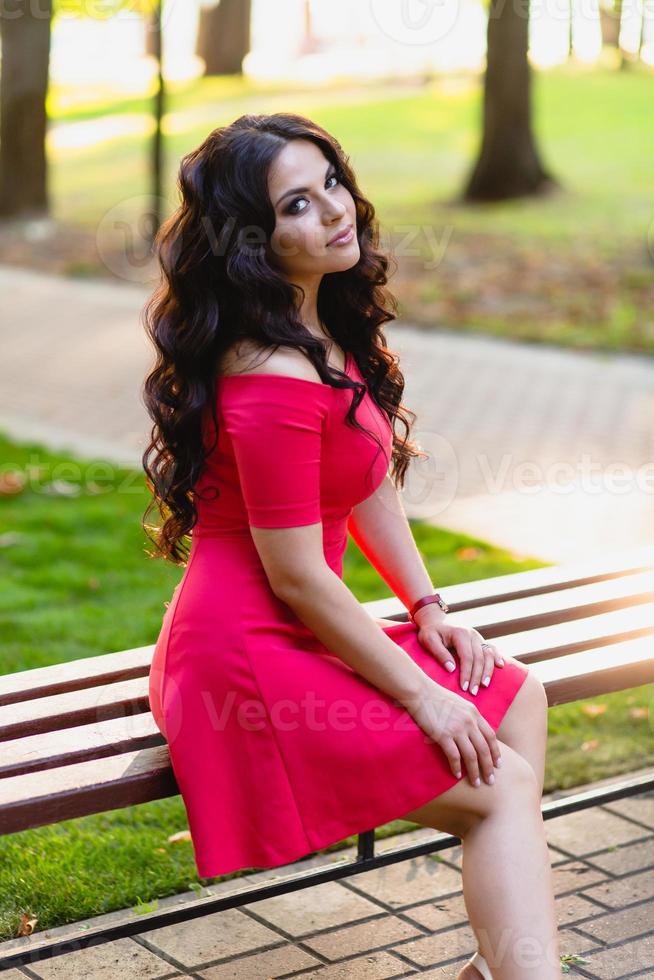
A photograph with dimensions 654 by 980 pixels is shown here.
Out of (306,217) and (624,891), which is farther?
(624,891)

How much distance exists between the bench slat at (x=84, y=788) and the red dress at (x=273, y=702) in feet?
0.19

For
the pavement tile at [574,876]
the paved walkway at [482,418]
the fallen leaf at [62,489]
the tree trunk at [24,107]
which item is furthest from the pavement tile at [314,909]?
the tree trunk at [24,107]

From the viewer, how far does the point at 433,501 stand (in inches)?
257

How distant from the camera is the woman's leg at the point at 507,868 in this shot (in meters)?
2.43

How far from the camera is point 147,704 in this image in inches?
116

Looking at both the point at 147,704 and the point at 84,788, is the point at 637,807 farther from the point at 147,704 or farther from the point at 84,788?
the point at 84,788

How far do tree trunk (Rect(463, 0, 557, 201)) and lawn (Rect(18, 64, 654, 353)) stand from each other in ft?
0.93

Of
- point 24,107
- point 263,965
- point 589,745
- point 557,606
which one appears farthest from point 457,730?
point 24,107

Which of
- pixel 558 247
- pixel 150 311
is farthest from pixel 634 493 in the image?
pixel 558 247

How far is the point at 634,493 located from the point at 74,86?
30572 mm

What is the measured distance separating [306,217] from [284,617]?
777 millimetres

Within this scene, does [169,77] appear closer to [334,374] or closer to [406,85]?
[406,85]

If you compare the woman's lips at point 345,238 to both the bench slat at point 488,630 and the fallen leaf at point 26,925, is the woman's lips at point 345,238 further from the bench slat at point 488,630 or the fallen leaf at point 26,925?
the fallen leaf at point 26,925

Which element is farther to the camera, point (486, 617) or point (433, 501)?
point (433, 501)
